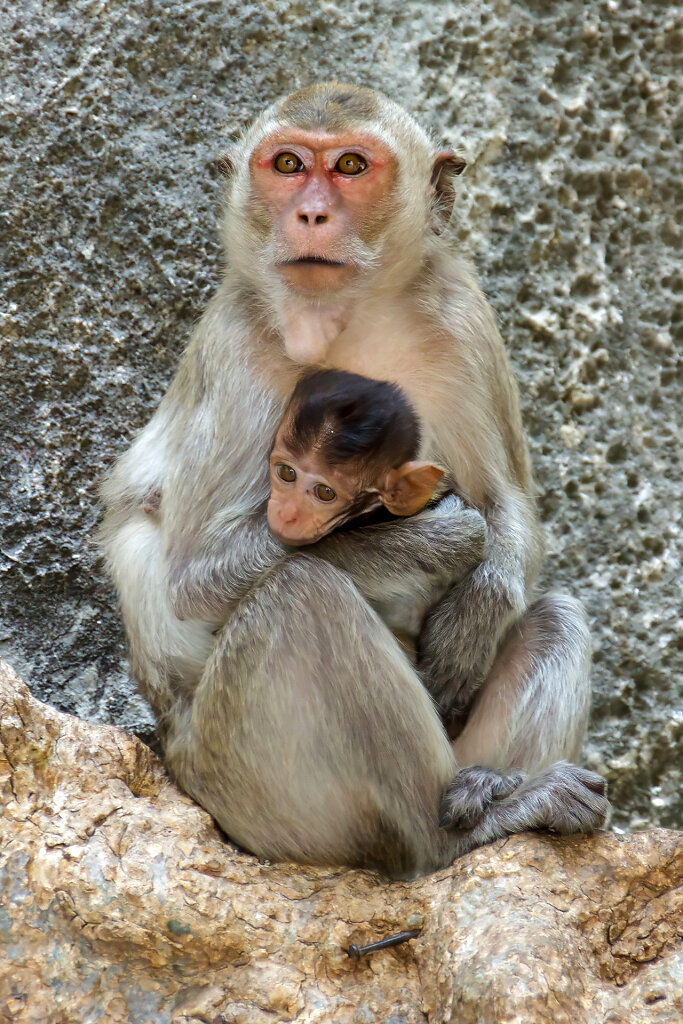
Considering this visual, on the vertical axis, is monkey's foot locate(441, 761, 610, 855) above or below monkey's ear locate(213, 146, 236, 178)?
below

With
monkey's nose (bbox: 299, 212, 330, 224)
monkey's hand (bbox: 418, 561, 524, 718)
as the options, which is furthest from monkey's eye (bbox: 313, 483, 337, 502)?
monkey's nose (bbox: 299, 212, 330, 224)

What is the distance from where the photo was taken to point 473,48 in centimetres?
470

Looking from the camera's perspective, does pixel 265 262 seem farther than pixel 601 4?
No

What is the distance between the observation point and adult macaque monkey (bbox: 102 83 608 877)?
3117mm

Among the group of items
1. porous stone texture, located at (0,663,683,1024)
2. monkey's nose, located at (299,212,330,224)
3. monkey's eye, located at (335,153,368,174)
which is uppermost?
monkey's eye, located at (335,153,368,174)

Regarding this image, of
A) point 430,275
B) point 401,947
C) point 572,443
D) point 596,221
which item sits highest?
point 596,221

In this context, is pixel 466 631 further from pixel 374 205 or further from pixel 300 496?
pixel 374 205

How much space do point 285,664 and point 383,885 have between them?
60 cm

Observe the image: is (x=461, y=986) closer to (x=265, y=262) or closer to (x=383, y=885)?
(x=383, y=885)

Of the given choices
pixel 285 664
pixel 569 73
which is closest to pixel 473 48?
pixel 569 73

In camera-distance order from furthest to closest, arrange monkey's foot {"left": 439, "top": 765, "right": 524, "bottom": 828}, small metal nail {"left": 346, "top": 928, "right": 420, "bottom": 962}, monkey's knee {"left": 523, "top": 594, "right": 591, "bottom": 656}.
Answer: monkey's knee {"left": 523, "top": 594, "right": 591, "bottom": 656}
monkey's foot {"left": 439, "top": 765, "right": 524, "bottom": 828}
small metal nail {"left": 346, "top": 928, "right": 420, "bottom": 962}

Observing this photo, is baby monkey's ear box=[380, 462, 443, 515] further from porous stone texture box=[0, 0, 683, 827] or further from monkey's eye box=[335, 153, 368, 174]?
porous stone texture box=[0, 0, 683, 827]

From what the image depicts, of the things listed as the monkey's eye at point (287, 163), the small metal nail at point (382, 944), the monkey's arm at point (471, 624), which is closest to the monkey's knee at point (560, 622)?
the monkey's arm at point (471, 624)

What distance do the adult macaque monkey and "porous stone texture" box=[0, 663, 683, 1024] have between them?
0.66ft
